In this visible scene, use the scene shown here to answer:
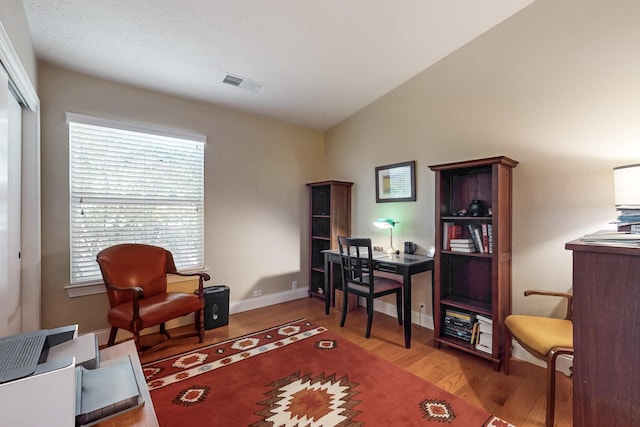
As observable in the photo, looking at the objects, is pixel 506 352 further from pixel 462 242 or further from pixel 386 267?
pixel 386 267

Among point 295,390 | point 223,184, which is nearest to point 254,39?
point 223,184

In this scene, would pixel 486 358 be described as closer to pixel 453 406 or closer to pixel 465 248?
pixel 453 406

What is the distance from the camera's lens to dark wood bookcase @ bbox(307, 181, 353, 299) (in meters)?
3.63

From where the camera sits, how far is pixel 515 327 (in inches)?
74.2

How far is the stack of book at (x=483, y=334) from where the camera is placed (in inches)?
88.7

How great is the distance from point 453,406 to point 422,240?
1563 millimetres

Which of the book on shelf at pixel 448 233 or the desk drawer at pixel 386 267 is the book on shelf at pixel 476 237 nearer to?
the book on shelf at pixel 448 233

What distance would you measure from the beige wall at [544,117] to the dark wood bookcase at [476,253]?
180 millimetres

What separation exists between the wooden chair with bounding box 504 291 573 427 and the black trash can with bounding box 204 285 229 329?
2492 mm

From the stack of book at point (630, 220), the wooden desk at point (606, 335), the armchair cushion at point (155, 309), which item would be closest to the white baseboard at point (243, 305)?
the armchair cushion at point (155, 309)

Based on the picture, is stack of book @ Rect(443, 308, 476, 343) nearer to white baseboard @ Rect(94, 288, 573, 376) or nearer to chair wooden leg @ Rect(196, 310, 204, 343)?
white baseboard @ Rect(94, 288, 573, 376)

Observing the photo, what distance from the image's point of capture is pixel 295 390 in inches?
74.9

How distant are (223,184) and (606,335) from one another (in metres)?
3.21

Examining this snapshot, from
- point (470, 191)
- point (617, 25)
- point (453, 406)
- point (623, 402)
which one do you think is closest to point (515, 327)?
point (453, 406)
